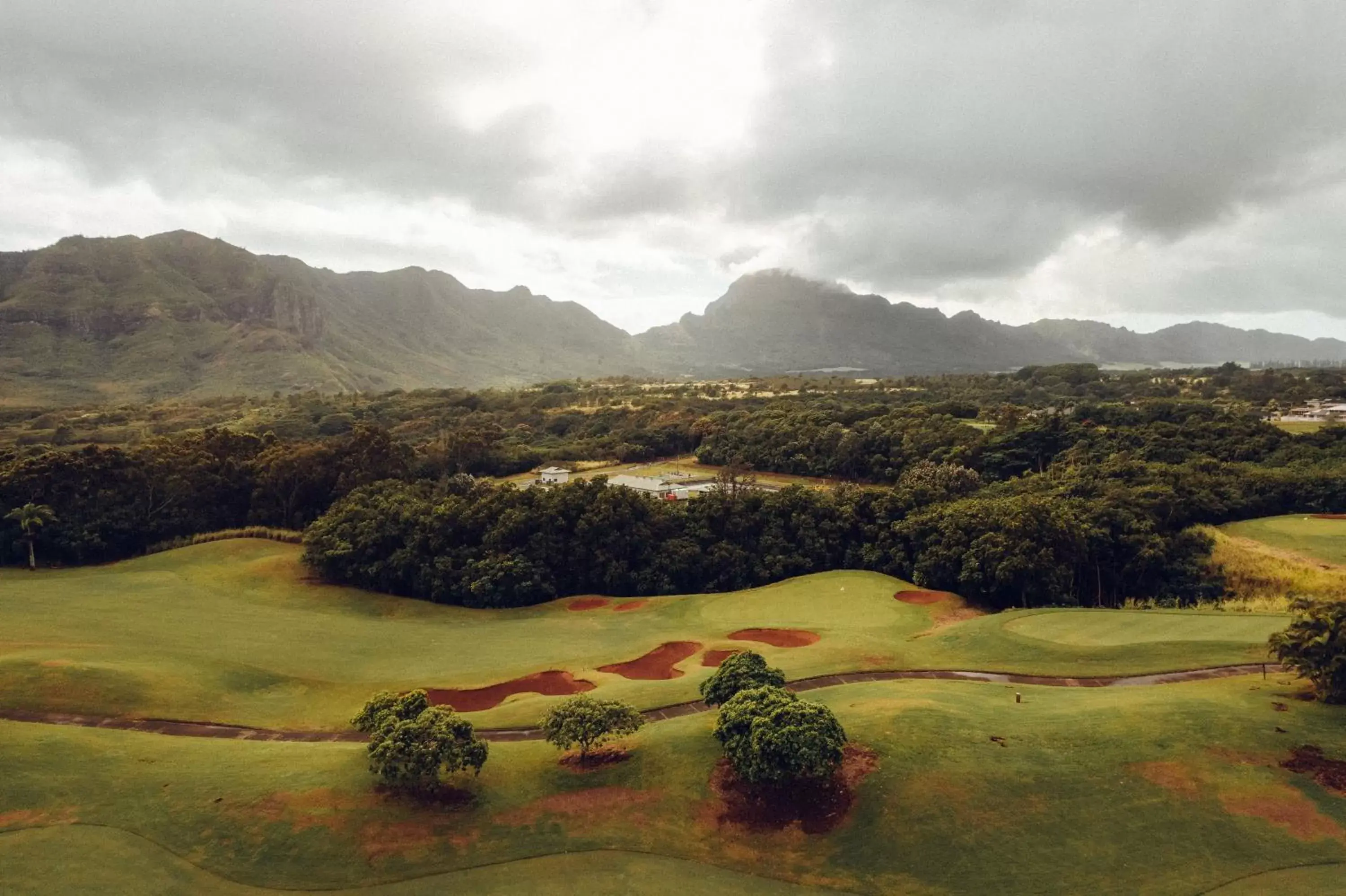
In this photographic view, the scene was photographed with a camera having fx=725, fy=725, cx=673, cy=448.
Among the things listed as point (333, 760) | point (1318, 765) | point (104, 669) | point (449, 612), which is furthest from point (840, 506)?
point (104, 669)

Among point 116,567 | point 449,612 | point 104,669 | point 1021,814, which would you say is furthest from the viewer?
point 116,567

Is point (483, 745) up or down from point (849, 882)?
up

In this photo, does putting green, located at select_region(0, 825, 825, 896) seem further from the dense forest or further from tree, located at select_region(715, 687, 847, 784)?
the dense forest

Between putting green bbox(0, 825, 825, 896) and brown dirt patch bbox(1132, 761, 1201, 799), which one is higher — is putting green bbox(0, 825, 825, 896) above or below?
below

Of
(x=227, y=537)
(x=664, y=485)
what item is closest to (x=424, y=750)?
(x=227, y=537)

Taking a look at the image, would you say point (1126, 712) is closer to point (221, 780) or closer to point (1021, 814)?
point (1021, 814)

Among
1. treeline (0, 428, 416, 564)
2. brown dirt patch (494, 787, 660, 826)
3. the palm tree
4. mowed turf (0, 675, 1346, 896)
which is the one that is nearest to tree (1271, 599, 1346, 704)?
mowed turf (0, 675, 1346, 896)

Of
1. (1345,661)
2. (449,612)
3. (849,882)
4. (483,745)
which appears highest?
(1345,661)

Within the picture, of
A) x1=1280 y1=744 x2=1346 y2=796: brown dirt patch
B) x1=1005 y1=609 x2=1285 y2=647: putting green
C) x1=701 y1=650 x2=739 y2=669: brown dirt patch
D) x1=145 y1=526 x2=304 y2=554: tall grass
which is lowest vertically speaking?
x1=701 y1=650 x2=739 y2=669: brown dirt patch
